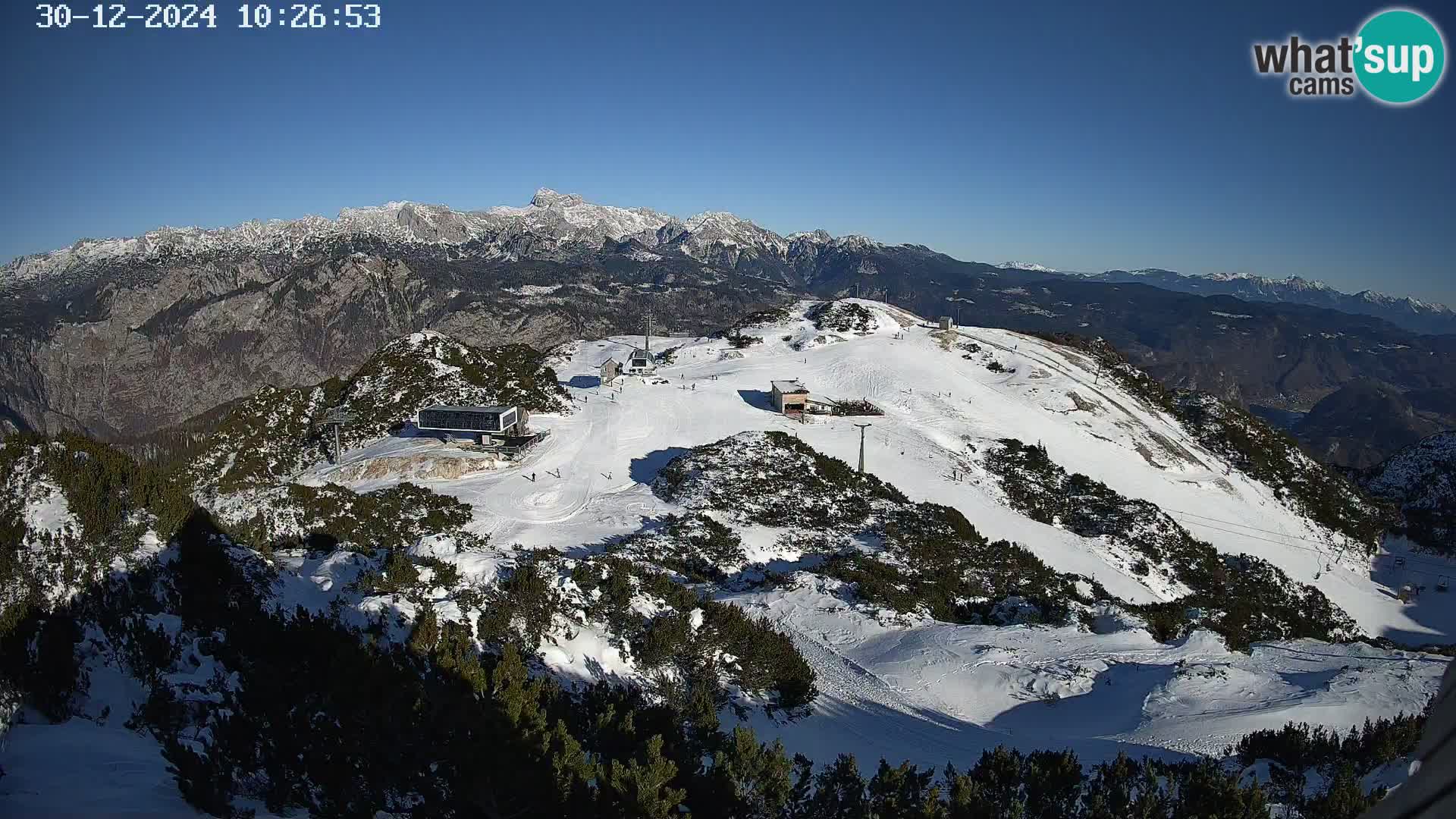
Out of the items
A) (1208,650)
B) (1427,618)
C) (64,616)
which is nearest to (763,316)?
(1427,618)

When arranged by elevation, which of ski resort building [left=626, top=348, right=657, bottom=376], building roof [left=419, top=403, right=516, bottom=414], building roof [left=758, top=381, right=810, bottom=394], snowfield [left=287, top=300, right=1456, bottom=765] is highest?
ski resort building [left=626, top=348, right=657, bottom=376]

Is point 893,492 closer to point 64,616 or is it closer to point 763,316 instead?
point 64,616

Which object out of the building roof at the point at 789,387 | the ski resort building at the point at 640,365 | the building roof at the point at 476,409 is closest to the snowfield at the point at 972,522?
the building roof at the point at 789,387

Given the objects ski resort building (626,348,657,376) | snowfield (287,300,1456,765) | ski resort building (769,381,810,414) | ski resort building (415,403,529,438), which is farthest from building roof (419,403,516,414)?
ski resort building (626,348,657,376)

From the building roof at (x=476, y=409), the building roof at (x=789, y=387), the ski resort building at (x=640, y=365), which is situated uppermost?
the ski resort building at (x=640, y=365)

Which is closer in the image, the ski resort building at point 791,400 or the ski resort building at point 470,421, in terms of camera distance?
the ski resort building at point 470,421

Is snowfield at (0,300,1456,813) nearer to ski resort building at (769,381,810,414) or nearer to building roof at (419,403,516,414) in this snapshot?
ski resort building at (769,381,810,414)

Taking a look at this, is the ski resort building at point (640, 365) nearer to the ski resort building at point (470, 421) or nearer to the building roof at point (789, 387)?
the building roof at point (789, 387)

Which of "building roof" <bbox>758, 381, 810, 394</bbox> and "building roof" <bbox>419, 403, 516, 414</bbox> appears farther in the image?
"building roof" <bbox>758, 381, 810, 394</bbox>

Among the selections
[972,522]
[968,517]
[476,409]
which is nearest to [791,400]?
[968,517]
